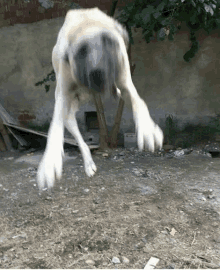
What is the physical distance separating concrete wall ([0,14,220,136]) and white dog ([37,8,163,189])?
9.35 ft

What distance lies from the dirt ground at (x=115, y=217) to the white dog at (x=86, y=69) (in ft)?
2.36

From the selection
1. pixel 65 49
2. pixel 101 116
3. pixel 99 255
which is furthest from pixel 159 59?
pixel 99 255

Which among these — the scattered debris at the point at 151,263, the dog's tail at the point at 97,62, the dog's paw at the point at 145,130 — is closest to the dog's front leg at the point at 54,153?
the dog's tail at the point at 97,62

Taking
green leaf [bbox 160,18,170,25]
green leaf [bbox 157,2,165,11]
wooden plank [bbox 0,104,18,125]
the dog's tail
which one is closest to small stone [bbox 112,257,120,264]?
the dog's tail

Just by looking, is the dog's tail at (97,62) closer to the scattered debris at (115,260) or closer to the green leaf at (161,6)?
the scattered debris at (115,260)

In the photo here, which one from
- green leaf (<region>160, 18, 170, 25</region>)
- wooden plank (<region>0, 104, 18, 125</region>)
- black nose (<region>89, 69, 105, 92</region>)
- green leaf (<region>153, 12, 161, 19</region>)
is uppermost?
green leaf (<region>153, 12, 161, 19</region>)

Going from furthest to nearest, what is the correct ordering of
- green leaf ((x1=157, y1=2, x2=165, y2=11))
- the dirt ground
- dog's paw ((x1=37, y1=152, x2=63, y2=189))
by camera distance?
green leaf ((x1=157, y1=2, x2=165, y2=11)) < the dirt ground < dog's paw ((x1=37, y1=152, x2=63, y2=189))

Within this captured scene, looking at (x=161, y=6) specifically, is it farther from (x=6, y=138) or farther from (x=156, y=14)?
(x=6, y=138)

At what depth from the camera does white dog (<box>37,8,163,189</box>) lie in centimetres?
144

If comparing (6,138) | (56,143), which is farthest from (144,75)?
(56,143)

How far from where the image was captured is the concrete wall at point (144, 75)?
456cm

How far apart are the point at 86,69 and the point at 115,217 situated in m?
1.46

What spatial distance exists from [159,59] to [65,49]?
131 inches

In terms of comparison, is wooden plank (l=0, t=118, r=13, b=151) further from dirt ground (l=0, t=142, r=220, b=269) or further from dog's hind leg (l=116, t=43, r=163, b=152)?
dog's hind leg (l=116, t=43, r=163, b=152)
